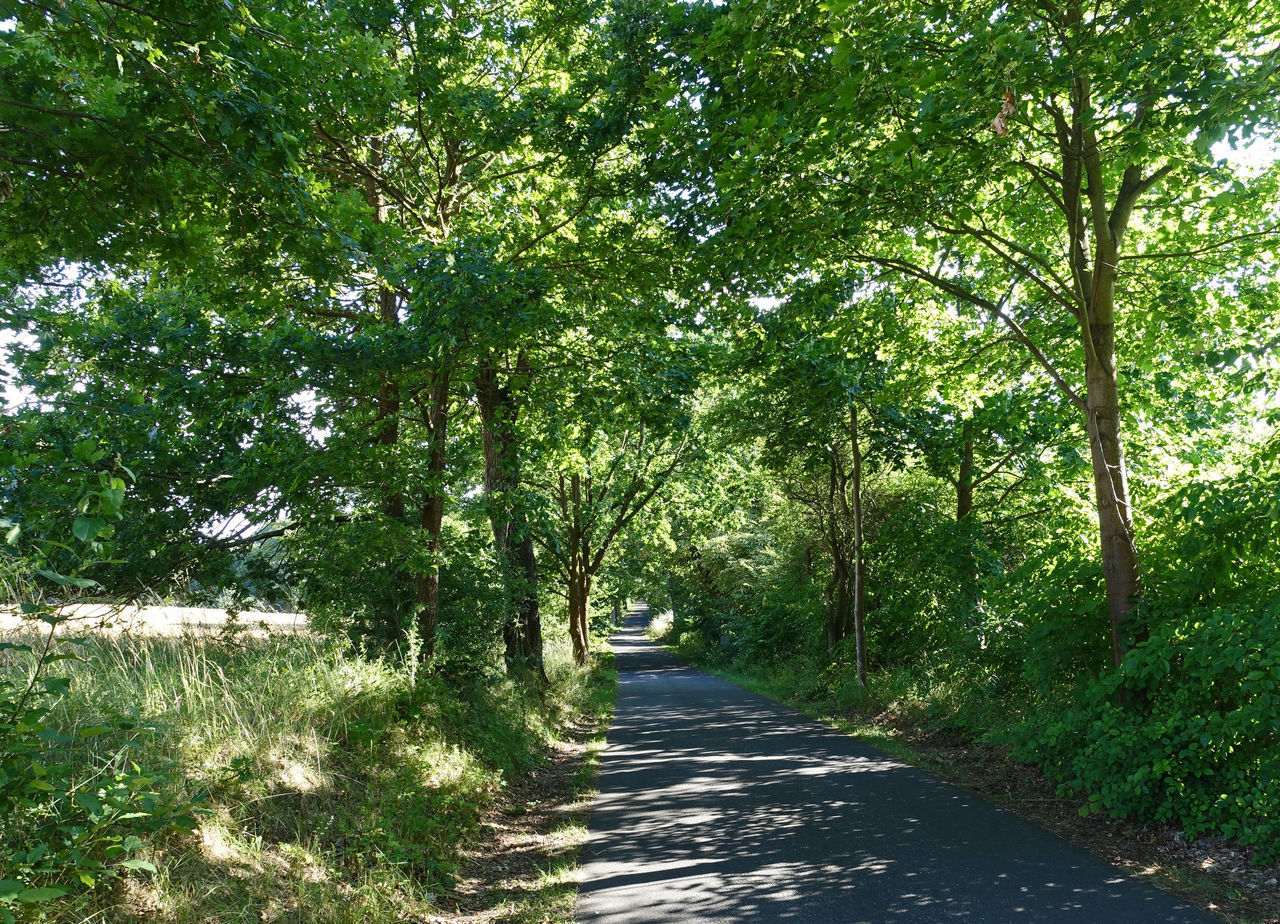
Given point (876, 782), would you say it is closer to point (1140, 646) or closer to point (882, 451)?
point (1140, 646)

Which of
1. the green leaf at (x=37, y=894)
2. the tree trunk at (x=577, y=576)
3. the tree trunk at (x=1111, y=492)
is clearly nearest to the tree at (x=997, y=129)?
the tree trunk at (x=1111, y=492)

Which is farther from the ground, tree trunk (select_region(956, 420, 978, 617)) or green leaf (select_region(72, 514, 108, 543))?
green leaf (select_region(72, 514, 108, 543))

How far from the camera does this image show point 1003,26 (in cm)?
548

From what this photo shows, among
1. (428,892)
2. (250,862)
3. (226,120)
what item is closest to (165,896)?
(250,862)

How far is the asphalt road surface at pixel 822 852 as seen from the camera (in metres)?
5.23

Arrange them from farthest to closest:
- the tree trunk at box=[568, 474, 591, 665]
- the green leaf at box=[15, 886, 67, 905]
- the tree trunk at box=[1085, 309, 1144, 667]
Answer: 1. the tree trunk at box=[568, 474, 591, 665]
2. the tree trunk at box=[1085, 309, 1144, 667]
3. the green leaf at box=[15, 886, 67, 905]

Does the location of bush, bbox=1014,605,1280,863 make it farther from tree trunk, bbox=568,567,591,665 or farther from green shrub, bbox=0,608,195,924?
tree trunk, bbox=568,567,591,665

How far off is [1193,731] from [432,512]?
811 cm

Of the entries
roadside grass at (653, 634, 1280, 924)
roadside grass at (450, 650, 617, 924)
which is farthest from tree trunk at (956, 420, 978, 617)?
roadside grass at (450, 650, 617, 924)

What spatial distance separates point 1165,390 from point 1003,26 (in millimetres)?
8384

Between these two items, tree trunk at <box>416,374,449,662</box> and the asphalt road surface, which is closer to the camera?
the asphalt road surface

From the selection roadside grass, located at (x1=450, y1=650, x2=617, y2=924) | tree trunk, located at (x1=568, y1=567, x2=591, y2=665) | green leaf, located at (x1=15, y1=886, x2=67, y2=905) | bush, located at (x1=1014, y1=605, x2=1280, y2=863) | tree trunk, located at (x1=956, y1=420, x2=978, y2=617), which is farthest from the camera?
tree trunk, located at (x1=568, y1=567, x2=591, y2=665)

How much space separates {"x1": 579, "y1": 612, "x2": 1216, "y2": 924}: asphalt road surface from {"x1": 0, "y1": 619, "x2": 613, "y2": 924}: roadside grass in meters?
0.76

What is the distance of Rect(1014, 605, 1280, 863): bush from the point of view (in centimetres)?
578
